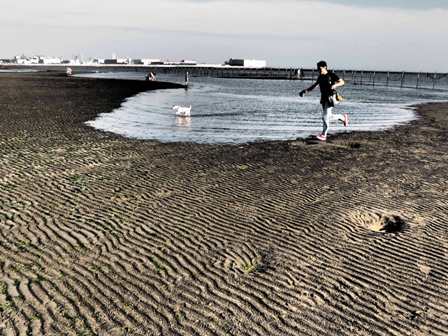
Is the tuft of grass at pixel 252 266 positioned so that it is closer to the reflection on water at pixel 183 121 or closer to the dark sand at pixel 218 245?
the dark sand at pixel 218 245

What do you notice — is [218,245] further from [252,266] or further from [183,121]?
[183,121]

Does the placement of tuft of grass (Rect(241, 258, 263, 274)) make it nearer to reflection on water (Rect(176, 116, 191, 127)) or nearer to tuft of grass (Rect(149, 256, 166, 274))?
tuft of grass (Rect(149, 256, 166, 274))

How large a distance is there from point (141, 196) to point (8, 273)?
4164 mm

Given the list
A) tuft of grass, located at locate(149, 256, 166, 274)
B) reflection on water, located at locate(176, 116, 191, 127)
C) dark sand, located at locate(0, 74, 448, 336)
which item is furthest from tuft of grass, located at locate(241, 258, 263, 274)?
reflection on water, located at locate(176, 116, 191, 127)

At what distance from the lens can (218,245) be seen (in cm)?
767

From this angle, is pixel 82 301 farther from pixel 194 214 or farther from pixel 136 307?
pixel 194 214

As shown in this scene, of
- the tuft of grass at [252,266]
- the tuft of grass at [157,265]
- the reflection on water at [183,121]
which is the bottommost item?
the reflection on water at [183,121]

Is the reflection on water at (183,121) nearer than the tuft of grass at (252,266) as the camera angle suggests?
No

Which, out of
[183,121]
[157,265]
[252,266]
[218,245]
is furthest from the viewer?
[183,121]

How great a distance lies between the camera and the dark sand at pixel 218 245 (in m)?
5.59

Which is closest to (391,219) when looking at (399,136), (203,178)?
(203,178)

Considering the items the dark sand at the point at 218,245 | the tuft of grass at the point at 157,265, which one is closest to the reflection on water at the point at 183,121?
the dark sand at the point at 218,245

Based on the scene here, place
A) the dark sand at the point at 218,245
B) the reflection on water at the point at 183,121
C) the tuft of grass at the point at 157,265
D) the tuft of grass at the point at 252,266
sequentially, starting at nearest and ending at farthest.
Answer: the dark sand at the point at 218,245 < the tuft of grass at the point at 157,265 < the tuft of grass at the point at 252,266 < the reflection on water at the point at 183,121

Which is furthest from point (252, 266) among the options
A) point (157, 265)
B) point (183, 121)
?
point (183, 121)
